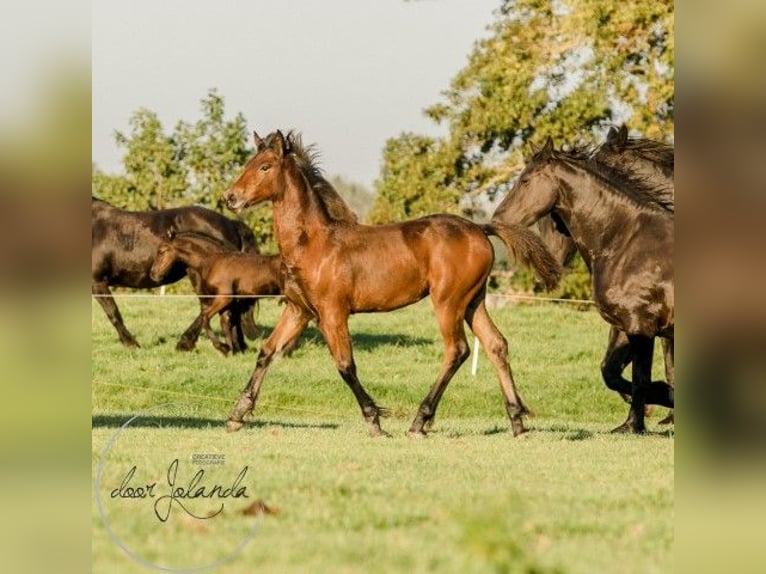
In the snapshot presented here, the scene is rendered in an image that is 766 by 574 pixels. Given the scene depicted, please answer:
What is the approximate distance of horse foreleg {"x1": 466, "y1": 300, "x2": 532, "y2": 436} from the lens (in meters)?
12.2

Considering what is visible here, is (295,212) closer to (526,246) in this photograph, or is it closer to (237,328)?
(526,246)

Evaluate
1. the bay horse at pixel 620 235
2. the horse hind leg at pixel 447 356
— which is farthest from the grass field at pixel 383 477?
the bay horse at pixel 620 235

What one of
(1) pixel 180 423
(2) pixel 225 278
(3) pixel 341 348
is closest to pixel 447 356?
(3) pixel 341 348

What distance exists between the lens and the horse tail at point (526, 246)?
1253cm

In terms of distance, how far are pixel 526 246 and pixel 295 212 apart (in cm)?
206

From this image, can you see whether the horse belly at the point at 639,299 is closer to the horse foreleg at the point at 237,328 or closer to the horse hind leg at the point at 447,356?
the horse hind leg at the point at 447,356

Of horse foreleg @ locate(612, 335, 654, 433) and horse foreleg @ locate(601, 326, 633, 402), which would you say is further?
horse foreleg @ locate(601, 326, 633, 402)

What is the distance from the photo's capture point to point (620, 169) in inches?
492

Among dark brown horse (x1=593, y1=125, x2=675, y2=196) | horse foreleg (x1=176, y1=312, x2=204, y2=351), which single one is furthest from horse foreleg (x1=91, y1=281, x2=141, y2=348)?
dark brown horse (x1=593, y1=125, x2=675, y2=196)

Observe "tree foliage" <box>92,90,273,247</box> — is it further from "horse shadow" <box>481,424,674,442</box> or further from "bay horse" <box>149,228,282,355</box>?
"horse shadow" <box>481,424,674,442</box>

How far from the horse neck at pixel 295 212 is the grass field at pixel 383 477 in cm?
166

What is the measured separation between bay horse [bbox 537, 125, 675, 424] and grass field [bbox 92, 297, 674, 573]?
2.12ft
